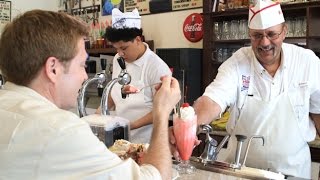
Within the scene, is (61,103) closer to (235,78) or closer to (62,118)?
(62,118)

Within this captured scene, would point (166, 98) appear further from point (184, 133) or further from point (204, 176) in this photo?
point (204, 176)

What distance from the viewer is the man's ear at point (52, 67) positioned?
1088 millimetres

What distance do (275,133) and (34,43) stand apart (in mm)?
1515

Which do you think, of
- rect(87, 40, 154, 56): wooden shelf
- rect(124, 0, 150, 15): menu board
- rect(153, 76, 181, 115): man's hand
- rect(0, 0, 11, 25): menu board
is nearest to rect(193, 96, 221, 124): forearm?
rect(153, 76, 181, 115): man's hand

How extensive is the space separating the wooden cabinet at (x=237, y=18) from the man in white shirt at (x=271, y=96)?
1.13 m

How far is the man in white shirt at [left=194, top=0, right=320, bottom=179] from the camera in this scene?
212cm

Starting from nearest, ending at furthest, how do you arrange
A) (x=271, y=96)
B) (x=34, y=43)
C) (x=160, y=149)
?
(x=34, y=43) < (x=160, y=149) < (x=271, y=96)

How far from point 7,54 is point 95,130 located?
813mm

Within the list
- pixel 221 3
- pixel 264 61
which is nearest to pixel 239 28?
pixel 221 3

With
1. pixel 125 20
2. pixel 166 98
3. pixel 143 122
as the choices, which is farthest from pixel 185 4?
pixel 166 98

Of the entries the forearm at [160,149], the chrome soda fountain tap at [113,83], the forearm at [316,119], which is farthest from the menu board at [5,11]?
the forearm at [160,149]

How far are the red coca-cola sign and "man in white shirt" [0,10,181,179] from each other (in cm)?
310

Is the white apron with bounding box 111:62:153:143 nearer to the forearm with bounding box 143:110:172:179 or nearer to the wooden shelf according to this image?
the forearm with bounding box 143:110:172:179

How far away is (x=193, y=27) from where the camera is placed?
4.31 meters
